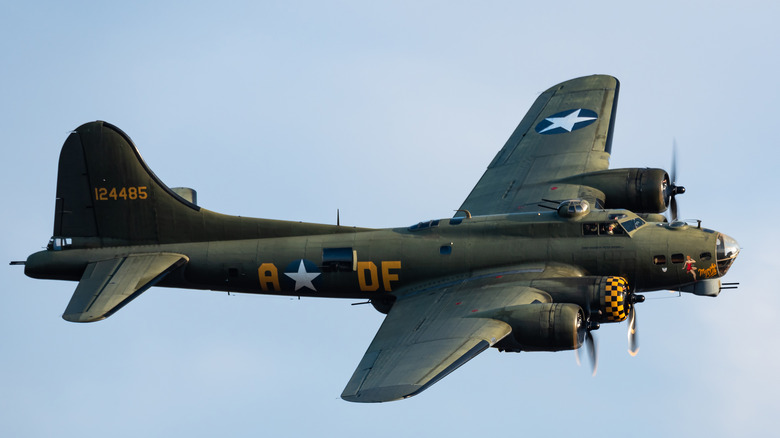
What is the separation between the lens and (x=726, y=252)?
41281 millimetres

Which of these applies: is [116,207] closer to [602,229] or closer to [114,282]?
[114,282]

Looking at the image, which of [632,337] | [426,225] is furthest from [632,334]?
[426,225]

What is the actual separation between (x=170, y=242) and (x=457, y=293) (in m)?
9.38

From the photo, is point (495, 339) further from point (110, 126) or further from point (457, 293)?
point (110, 126)

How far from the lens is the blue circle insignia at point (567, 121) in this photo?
162ft

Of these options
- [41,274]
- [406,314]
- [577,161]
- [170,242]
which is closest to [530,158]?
[577,161]

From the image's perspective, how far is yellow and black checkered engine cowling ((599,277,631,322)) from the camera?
39531 mm

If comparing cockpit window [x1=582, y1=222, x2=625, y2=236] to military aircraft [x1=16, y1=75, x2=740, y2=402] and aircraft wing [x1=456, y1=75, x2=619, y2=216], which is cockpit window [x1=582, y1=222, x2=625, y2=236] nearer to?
military aircraft [x1=16, y1=75, x2=740, y2=402]

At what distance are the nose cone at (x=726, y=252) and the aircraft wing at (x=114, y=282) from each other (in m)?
16.1

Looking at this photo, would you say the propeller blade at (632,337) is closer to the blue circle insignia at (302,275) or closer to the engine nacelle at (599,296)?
the engine nacelle at (599,296)

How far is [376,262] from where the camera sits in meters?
42.7

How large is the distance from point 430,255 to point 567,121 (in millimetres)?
9886

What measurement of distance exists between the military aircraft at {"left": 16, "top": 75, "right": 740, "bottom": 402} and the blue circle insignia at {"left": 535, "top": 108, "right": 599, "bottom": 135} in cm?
232

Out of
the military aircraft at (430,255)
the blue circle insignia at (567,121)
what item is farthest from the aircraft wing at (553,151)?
the military aircraft at (430,255)
